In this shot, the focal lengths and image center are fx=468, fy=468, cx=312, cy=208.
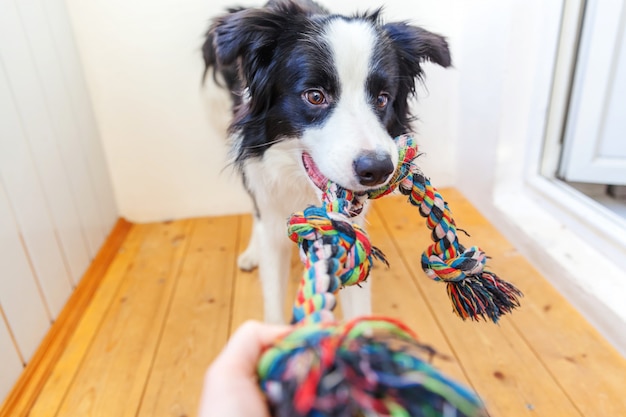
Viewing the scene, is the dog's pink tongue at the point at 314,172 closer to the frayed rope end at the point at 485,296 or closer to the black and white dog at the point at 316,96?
the black and white dog at the point at 316,96

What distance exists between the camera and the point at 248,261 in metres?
1.65

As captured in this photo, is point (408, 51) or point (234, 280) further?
point (234, 280)

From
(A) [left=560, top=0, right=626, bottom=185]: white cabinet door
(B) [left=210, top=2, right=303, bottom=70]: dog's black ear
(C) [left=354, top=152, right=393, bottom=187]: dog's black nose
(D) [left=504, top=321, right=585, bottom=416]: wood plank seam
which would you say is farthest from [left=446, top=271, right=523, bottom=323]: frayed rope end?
(A) [left=560, top=0, right=626, bottom=185]: white cabinet door

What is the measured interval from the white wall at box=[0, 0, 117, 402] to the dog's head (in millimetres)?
655

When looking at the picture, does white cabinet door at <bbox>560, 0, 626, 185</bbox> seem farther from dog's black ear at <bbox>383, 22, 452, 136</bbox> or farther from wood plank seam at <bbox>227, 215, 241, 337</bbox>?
wood plank seam at <bbox>227, 215, 241, 337</bbox>

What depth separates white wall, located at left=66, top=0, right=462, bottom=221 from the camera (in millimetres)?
1771

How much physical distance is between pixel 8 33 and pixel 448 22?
5.08 feet

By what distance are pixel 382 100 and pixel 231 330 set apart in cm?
76

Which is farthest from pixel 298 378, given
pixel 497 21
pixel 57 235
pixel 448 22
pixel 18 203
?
pixel 448 22

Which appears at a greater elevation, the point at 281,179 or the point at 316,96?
the point at 316,96

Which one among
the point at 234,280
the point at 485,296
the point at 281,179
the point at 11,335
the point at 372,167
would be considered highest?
the point at 372,167

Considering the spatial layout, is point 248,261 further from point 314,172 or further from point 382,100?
point 382,100

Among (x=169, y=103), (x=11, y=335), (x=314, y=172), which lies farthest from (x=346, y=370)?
(x=169, y=103)

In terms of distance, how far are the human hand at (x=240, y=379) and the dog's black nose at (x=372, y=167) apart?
452 mm
